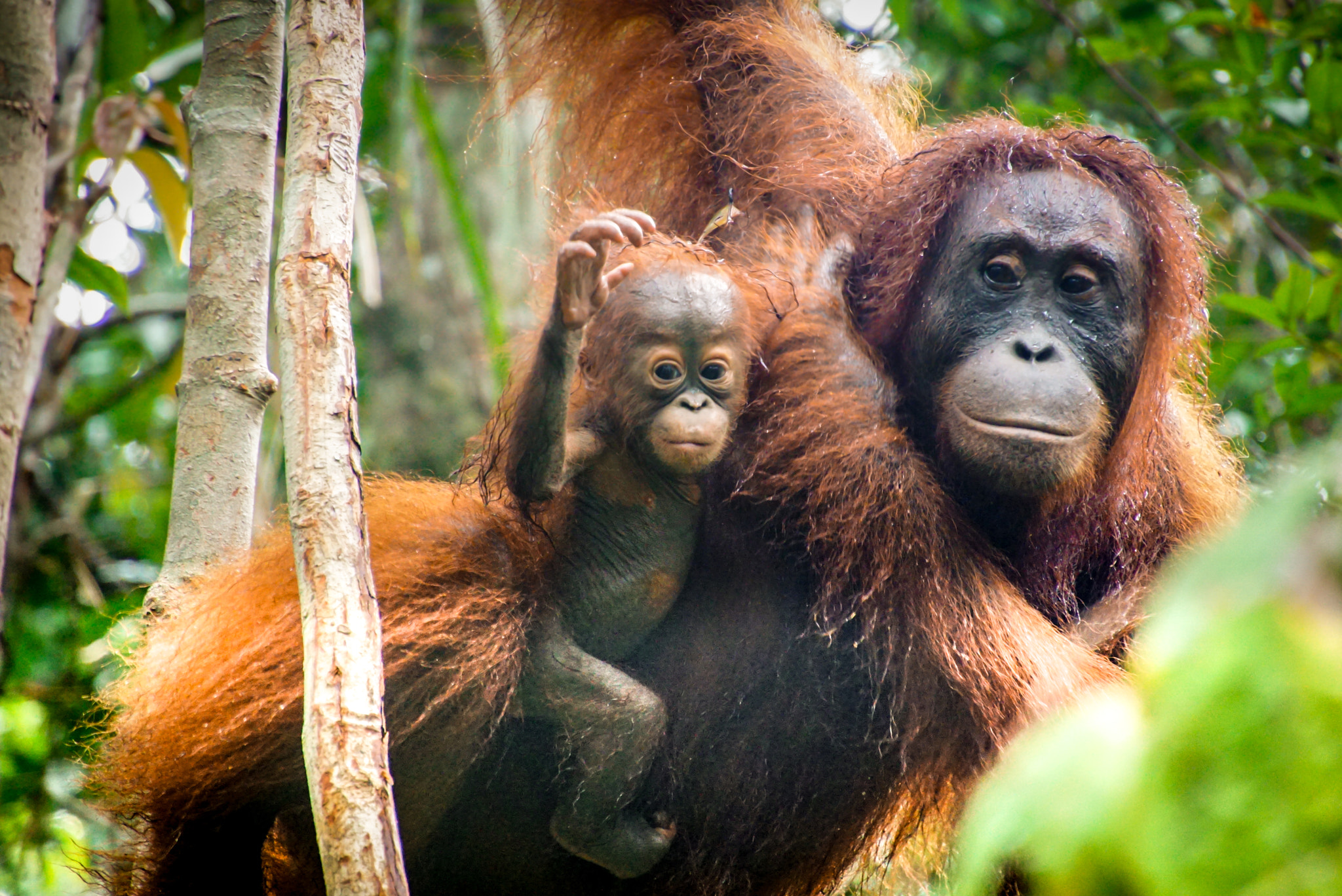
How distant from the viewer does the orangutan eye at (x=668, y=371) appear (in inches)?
80.4

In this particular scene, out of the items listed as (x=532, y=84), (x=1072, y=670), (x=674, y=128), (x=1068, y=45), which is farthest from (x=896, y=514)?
(x=1068, y=45)

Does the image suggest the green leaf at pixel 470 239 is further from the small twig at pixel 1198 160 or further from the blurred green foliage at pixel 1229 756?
the blurred green foliage at pixel 1229 756

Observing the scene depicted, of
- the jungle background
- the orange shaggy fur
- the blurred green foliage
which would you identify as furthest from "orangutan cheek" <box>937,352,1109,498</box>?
the blurred green foliage

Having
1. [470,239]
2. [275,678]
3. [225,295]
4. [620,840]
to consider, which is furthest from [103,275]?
[620,840]

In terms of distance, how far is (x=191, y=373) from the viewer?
221 centimetres

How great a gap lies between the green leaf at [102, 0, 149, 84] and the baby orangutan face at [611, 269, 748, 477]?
227cm

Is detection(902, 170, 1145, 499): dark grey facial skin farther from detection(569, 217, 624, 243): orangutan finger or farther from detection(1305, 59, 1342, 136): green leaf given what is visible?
detection(1305, 59, 1342, 136): green leaf

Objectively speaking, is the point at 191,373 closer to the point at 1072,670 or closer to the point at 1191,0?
the point at 1072,670

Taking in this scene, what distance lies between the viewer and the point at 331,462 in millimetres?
1536

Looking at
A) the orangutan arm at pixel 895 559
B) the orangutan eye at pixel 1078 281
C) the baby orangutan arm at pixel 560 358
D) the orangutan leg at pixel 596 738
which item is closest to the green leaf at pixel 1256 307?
the orangutan eye at pixel 1078 281

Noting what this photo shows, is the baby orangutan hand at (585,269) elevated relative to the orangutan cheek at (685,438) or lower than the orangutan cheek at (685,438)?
elevated

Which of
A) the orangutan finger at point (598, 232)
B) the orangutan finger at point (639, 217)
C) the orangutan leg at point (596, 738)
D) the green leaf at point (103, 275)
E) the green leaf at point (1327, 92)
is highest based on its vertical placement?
the green leaf at point (1327, 92)

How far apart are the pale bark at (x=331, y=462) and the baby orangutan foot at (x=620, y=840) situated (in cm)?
59

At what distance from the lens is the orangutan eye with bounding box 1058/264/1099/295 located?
7.24 feet
